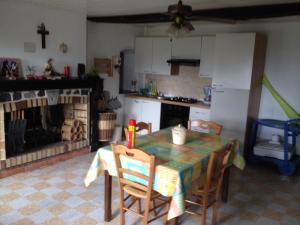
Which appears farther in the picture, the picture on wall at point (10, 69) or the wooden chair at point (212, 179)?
the picture on wall at point (10, 69)

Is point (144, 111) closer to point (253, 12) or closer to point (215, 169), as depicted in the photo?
point (253, 12)

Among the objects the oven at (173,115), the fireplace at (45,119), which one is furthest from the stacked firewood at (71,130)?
the oven at (173,115)

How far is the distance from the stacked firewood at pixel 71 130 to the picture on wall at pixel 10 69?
108 cm

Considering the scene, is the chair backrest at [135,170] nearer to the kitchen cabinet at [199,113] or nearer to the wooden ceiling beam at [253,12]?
the wooden ceiling beam at [253,12]

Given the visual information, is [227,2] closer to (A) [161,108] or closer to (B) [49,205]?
(A) [161,108]

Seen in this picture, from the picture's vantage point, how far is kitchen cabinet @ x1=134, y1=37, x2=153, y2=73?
224 inches

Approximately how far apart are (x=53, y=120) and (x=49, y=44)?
1180 millimetres

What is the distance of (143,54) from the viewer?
5.78m

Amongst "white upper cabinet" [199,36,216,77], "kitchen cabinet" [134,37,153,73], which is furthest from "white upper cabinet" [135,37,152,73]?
"white upper cabinet" [199,36,216,77]

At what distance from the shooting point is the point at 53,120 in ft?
15.0

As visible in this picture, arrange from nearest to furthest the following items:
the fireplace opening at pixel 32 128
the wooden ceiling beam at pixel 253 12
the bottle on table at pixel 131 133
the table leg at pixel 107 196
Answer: the bottle on table at pixel 131 133, the table leg at pixel 107 196, the wooden ceiling beam at pixel 253 12, the fireplace opening at pixel 32 128

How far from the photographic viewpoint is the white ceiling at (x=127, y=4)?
128 inches

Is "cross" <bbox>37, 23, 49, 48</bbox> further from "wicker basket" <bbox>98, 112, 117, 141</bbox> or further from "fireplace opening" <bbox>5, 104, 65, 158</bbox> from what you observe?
"wicker basket" <bbox>98, 112, 117, 141</bbox>

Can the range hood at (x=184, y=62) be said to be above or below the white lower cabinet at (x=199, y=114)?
above
